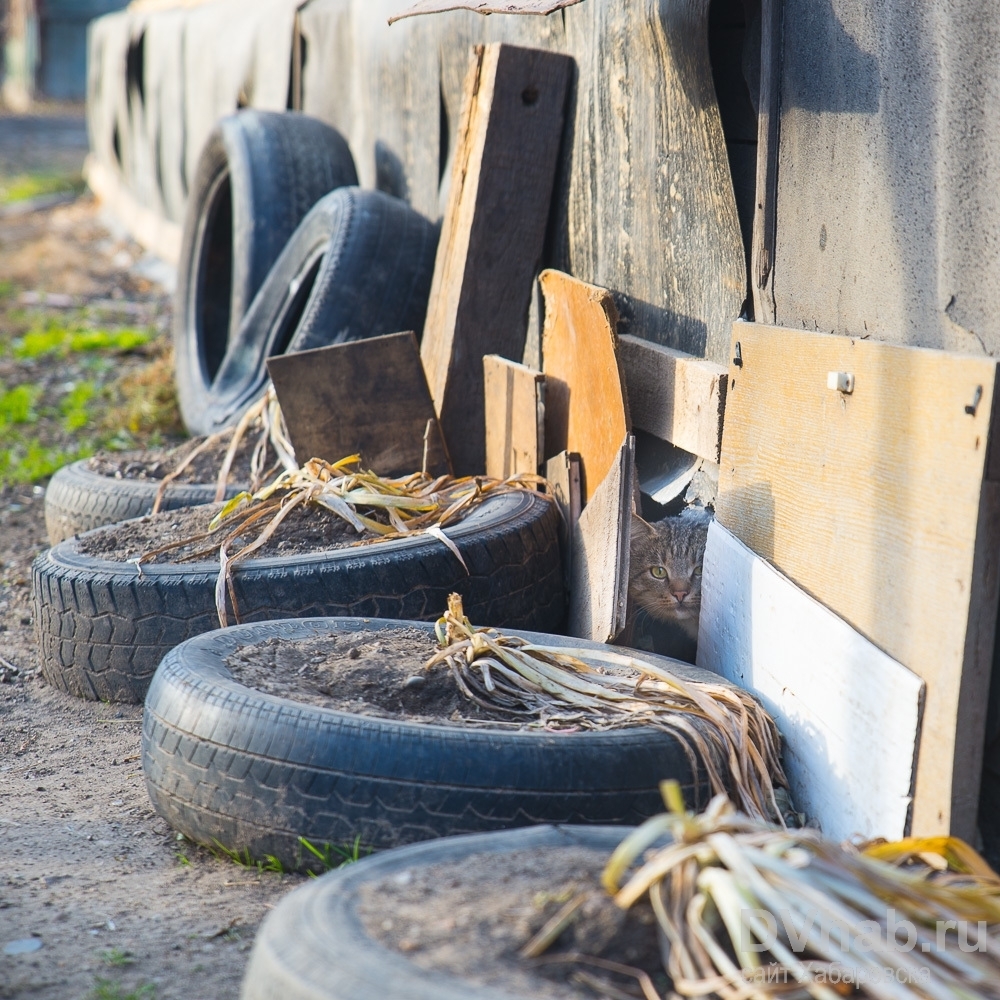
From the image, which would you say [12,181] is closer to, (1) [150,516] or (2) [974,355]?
(1) [150,516]

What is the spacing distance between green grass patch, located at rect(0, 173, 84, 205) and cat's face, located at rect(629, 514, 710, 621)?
14421 millimetres

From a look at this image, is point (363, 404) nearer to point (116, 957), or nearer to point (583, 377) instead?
point (583, 377)

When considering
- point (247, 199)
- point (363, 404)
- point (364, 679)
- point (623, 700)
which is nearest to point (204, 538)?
point (363, 404)

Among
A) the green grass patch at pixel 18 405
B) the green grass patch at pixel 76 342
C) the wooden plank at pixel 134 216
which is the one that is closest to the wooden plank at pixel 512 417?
the green grass patch at pixel 18 405

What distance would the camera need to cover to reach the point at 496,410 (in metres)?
3.93

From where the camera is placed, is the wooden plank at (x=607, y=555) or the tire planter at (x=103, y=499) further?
the tire planter at (x=103, y=499)

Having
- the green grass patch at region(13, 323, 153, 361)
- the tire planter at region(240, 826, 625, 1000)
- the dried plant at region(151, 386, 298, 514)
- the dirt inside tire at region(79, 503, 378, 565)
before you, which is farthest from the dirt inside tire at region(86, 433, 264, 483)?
the green grass patch at region(13, 323, 153, 361)

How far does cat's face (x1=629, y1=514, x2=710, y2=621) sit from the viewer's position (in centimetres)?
315

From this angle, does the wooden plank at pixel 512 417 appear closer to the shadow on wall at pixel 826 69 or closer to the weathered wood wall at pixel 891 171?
the weathered wood wall at pixel 891 171

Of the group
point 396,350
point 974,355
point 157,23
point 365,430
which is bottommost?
point 365,430

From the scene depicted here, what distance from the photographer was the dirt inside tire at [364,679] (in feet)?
7.55

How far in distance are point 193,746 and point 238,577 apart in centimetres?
79

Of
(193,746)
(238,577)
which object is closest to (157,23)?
→ (238,577)

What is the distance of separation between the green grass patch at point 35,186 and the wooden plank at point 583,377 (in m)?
13.7
